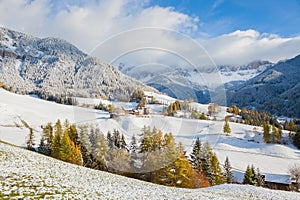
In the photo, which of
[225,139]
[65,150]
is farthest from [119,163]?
[225,139]

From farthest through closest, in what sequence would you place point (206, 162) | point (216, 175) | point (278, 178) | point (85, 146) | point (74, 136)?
1. point (278, 178)
2. point (74, 136)
3. point (85, 146)
4. point (206, 162)
5. point (216, 175)

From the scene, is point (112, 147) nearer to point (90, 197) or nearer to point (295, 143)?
point (90, 197)

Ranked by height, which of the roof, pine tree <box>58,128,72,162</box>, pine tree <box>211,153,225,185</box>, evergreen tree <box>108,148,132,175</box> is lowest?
the roof

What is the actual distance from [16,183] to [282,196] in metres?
25.7

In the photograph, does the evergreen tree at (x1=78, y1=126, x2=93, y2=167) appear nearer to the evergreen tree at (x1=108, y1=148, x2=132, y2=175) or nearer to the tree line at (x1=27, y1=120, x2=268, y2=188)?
the tree line at (x1=27, y1=120, x2=268, y2=188)

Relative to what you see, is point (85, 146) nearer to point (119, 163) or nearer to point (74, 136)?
point (74, 136)

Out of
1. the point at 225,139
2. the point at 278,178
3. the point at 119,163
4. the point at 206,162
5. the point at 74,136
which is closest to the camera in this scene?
the point at 119,163

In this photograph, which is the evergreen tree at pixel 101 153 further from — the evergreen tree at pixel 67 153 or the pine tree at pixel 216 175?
the pine tree at pixel 216 175

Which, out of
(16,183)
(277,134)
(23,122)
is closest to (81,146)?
(16,183)

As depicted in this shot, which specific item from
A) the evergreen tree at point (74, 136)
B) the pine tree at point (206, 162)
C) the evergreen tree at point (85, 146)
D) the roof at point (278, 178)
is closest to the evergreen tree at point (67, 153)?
the evergreen tree at point (85, 146)

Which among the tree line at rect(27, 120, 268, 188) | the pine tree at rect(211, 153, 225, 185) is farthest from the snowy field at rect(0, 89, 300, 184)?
the pine tree at rect(211, 153, 225, 185)

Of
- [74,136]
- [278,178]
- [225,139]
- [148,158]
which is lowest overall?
[278,178]

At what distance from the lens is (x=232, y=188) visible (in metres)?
30.2

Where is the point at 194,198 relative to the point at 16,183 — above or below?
below
